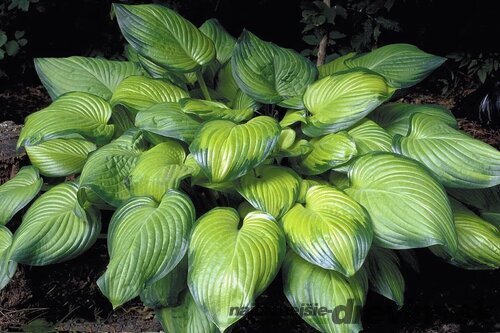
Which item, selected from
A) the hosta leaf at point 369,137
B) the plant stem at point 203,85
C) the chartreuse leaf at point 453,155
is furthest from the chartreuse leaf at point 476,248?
the plant stem at point 203,85

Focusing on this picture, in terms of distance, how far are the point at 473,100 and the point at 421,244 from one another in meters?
2.19

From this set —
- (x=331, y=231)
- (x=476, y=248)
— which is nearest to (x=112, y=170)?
(x=331, y=231)

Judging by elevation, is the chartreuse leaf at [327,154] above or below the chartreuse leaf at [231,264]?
above

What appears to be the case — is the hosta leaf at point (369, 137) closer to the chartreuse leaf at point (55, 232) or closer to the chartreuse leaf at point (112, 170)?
the chartreuse leaf at point (112, 170)

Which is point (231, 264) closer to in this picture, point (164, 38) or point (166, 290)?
point (166, 290)

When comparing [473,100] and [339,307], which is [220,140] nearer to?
[339,307]

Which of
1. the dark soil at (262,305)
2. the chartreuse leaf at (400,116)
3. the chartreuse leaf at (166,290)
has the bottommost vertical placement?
the dark soil at (262,305)

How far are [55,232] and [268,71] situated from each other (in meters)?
0.75

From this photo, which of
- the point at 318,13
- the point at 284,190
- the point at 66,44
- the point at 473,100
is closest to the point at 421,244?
the point at 284,190

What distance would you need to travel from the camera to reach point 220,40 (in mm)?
2287

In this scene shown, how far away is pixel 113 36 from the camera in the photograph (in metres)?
3.47

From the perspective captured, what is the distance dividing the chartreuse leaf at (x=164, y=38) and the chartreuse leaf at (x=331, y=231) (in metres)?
0.57

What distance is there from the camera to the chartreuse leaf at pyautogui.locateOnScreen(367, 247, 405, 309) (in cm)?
176

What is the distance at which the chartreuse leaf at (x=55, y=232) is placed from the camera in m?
1.73
